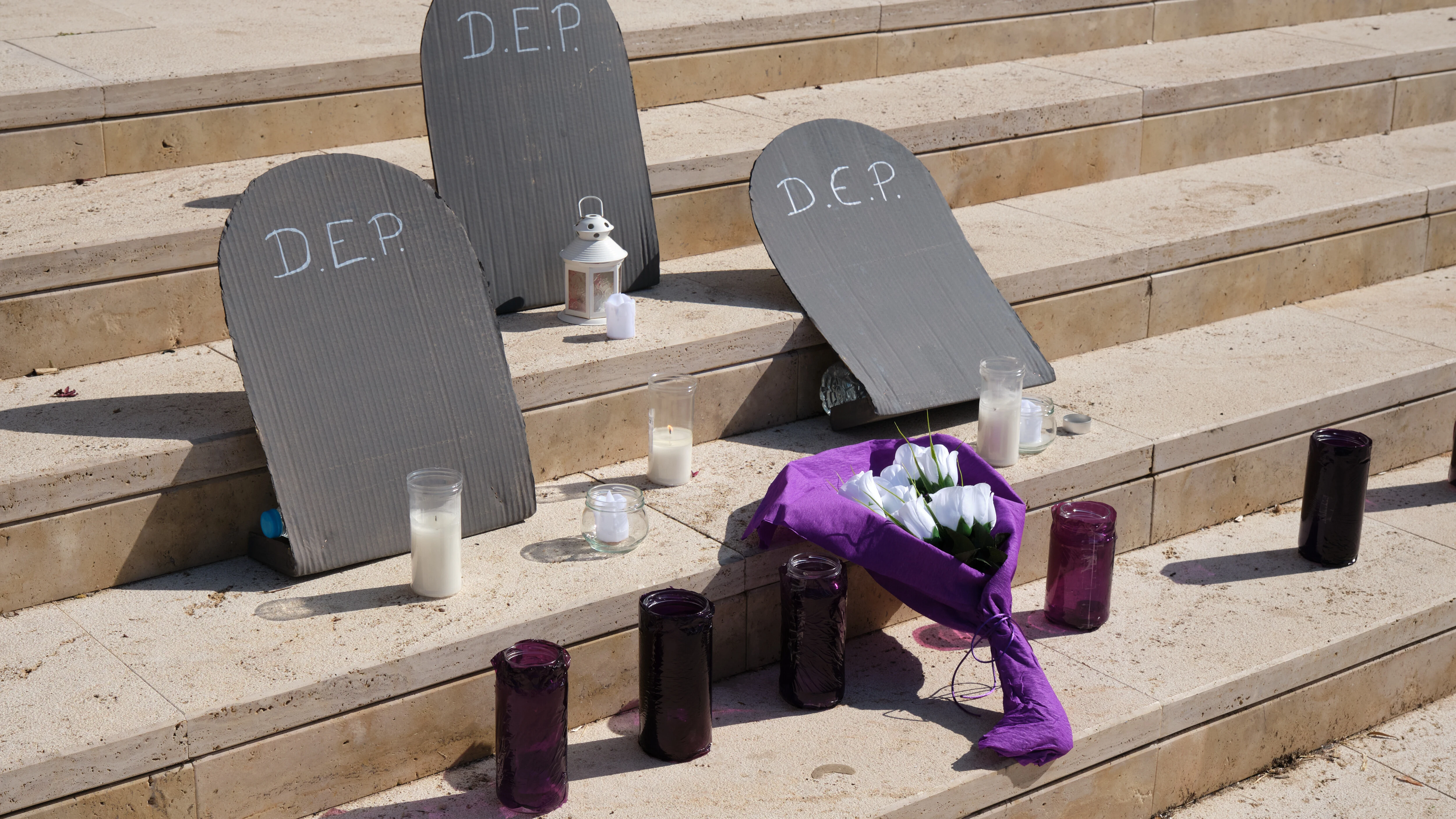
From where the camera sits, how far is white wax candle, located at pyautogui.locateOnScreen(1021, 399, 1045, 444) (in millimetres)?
3432

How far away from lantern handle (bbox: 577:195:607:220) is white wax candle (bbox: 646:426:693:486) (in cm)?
67

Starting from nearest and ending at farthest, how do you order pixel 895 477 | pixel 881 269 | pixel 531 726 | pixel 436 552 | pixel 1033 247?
pixel 531 726 < pixel 436 552 < pixel 895 477 < pixel 881 269 < pixel 1033 247

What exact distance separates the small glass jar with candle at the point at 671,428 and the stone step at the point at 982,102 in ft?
2.87

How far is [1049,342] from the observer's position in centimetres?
408

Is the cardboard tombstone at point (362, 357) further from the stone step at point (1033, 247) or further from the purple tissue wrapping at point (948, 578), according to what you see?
the purple tissue wrapping at point (948, 578)

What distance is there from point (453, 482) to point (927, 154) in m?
2.20

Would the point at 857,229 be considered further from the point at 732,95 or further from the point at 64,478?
the point at 64,478

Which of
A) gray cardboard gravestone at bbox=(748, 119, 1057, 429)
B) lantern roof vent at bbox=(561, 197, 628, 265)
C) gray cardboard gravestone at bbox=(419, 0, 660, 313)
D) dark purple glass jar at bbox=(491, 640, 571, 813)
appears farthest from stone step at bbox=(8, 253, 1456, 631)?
dark purple glass jar at bbox=(491, 640, 571, 813)

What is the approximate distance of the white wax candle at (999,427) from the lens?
332cm

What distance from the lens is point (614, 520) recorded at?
2.94m

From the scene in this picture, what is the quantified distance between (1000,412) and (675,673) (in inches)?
43.7

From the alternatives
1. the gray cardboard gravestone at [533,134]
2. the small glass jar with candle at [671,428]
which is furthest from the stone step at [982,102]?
the small glass jar with candle at [671,428]

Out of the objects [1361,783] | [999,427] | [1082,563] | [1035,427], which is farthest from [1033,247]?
[1361,783]

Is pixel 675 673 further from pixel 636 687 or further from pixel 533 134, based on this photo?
pixel 533 134
